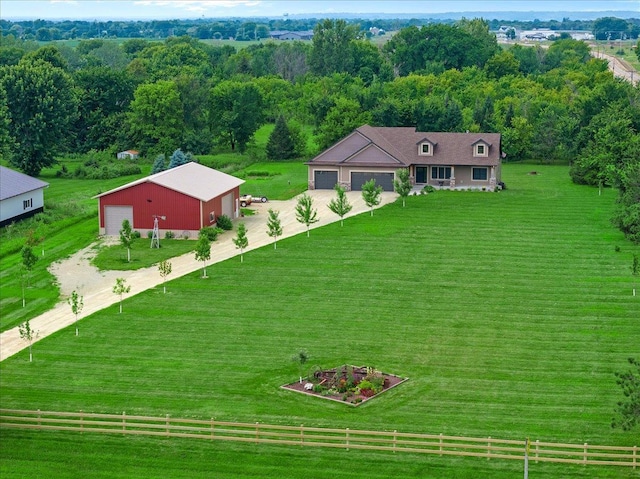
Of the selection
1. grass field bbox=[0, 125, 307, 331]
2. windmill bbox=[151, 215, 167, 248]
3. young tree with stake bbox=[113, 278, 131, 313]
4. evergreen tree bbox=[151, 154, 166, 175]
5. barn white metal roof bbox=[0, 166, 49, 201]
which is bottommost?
grass field bbox=[0, 125, 307, 331]

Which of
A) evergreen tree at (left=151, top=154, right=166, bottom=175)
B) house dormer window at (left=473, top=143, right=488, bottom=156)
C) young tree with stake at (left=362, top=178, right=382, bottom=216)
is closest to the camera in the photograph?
young tree with stake at (left=362, top=178, right=382, bottom=216)

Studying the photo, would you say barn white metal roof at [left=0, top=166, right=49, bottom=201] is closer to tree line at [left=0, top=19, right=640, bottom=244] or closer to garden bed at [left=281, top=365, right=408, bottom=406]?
tree line at [left=0, top=19, right=640, bottom=244]

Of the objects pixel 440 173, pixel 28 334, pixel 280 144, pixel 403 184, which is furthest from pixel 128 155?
pixel 28 334

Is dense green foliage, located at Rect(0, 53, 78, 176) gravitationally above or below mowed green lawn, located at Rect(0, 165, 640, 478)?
above

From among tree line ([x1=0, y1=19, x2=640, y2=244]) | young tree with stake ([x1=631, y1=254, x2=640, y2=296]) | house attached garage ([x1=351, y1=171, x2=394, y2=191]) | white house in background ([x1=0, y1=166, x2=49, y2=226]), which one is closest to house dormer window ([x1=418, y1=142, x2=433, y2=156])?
house attached garage ([x1=351, y1=171, x2=394, y2=191])

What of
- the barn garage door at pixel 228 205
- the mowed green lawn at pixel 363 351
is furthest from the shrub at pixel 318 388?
the barn garage door at pixel 228 205

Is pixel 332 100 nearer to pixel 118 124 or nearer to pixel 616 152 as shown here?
pixel 118 124
